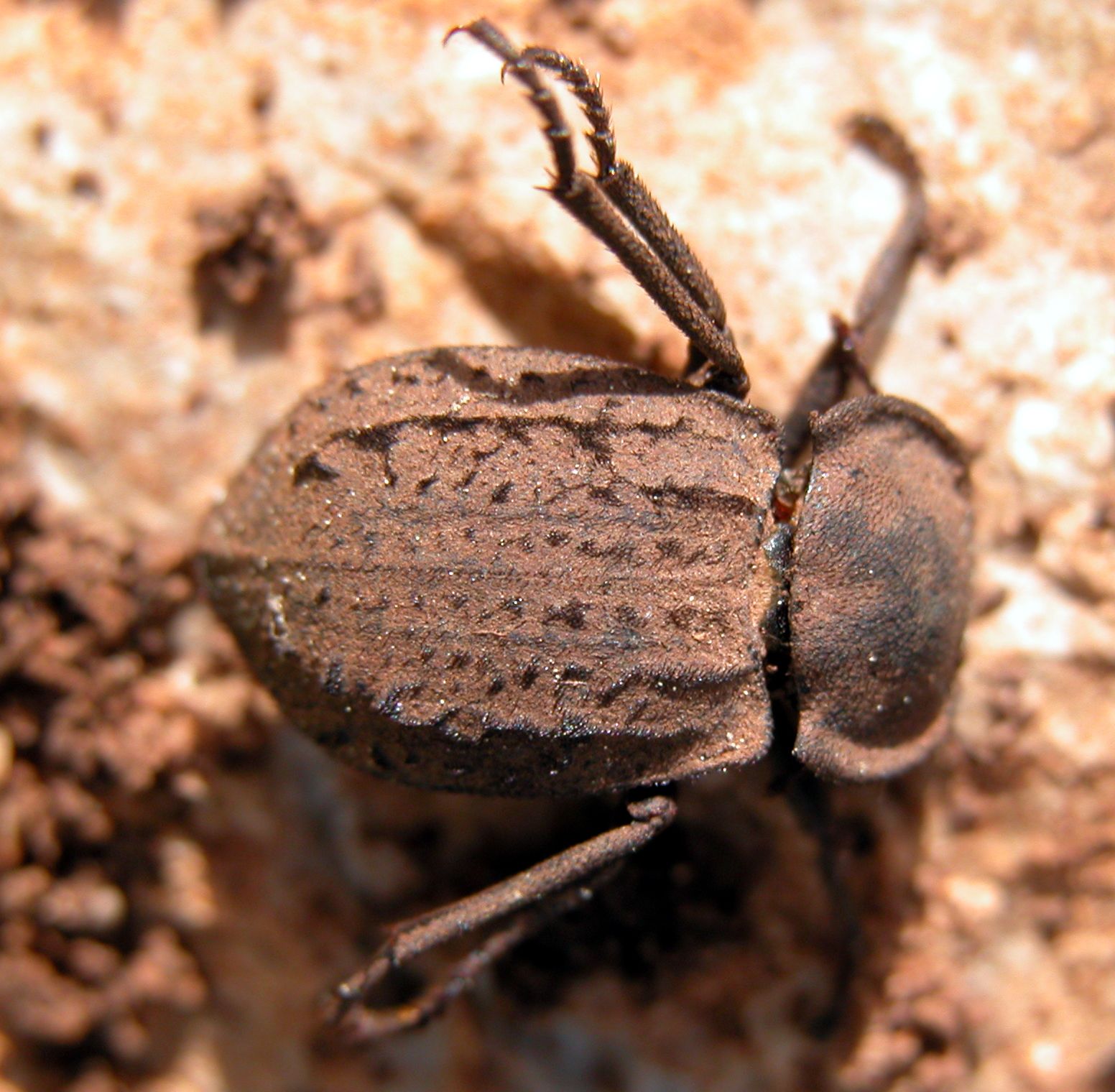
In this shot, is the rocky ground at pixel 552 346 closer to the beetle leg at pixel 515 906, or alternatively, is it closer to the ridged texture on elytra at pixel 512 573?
the beetle leg at pixel 515 906

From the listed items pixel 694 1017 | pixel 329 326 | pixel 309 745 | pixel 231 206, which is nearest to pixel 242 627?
pixel 309 745

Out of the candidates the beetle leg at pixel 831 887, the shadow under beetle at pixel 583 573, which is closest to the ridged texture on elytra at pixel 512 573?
the shadow under beetle at pixel 583 573

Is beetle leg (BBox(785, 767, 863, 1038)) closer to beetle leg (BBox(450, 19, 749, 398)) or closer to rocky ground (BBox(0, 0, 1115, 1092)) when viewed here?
rocky ground (BBox(0, 0, 1115, 1092))

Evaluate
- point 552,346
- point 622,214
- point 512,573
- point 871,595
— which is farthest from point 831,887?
point 622,214

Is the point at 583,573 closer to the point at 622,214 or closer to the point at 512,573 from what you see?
the point at 512,573

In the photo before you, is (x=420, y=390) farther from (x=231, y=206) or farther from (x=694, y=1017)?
(x=694, y=1017)

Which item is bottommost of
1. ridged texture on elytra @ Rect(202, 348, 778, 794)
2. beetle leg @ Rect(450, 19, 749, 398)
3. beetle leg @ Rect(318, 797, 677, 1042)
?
beetle leg @ Rect(318, 797, 677, 1042)

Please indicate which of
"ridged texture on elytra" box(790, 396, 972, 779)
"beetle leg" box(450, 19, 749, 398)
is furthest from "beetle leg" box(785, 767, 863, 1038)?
"beetle leg" box(450, 19, 749, 398)
